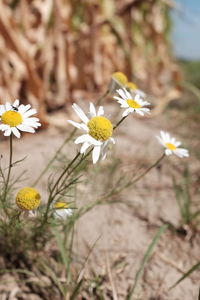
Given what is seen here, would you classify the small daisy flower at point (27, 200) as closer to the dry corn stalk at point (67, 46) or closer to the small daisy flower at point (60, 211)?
the small daisy flower at point (60, 211)

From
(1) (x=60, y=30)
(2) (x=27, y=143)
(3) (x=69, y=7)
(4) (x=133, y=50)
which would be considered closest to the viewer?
(2) (x=27, y=143)

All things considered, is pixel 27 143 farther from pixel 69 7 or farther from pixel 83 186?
pixel 69 7

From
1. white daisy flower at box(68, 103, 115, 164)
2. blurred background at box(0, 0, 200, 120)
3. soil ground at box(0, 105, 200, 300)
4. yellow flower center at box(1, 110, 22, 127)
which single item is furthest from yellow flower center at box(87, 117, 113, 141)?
blurred background at box(0, 0, 200, 120)

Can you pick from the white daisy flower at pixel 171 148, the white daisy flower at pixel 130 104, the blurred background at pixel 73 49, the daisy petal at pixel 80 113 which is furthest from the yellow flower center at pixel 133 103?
the blurred background at pixel 73 49

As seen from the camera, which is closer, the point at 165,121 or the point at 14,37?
the point at 14,37

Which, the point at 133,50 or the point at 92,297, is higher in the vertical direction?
the point at 133,50

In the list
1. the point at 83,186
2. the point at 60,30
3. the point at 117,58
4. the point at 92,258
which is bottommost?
the point at 92,258

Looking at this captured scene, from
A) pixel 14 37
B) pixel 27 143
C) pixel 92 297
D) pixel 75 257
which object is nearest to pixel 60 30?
pixel 14 37
